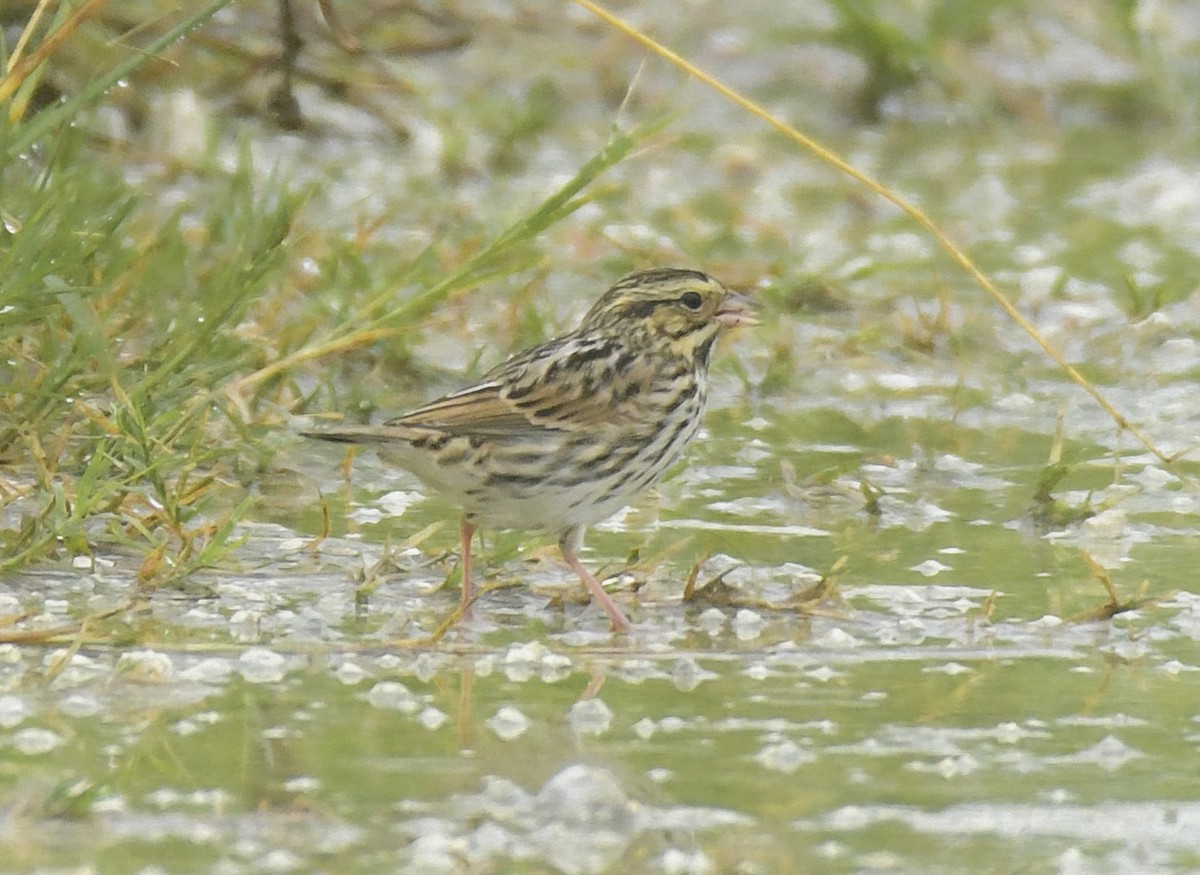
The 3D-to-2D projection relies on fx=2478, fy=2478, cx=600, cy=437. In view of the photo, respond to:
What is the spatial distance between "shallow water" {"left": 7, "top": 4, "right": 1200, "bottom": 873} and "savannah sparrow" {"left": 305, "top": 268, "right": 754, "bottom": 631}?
0.66ft

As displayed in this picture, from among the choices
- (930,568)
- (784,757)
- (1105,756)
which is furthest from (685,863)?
(930,568)

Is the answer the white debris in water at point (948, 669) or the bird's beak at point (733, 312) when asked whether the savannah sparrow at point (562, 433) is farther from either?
the white debris in water at point (948, 669)

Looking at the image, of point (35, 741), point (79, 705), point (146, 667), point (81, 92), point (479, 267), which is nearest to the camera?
point (35, 741)

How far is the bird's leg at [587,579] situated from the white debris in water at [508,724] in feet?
2.78

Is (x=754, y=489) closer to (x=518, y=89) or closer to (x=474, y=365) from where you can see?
(x=474, y=365)

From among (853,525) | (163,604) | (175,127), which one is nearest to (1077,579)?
(853,525)

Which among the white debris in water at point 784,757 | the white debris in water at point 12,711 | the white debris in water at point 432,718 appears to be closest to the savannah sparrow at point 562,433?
the white debris in water at point 432,718

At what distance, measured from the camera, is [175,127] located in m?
10.7

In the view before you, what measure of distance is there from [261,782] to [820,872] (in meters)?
1.03

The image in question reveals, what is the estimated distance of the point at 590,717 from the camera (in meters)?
4.86

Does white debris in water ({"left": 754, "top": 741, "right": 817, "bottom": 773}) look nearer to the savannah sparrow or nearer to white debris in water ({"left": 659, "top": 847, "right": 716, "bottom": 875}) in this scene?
white debris in water ({"left": 659, "top": 847, "right": 716, "bottom": 875})

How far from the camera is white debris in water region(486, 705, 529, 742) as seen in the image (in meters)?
4.71

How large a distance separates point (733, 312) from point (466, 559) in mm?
1353

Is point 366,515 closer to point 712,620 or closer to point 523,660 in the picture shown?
point 712,620
